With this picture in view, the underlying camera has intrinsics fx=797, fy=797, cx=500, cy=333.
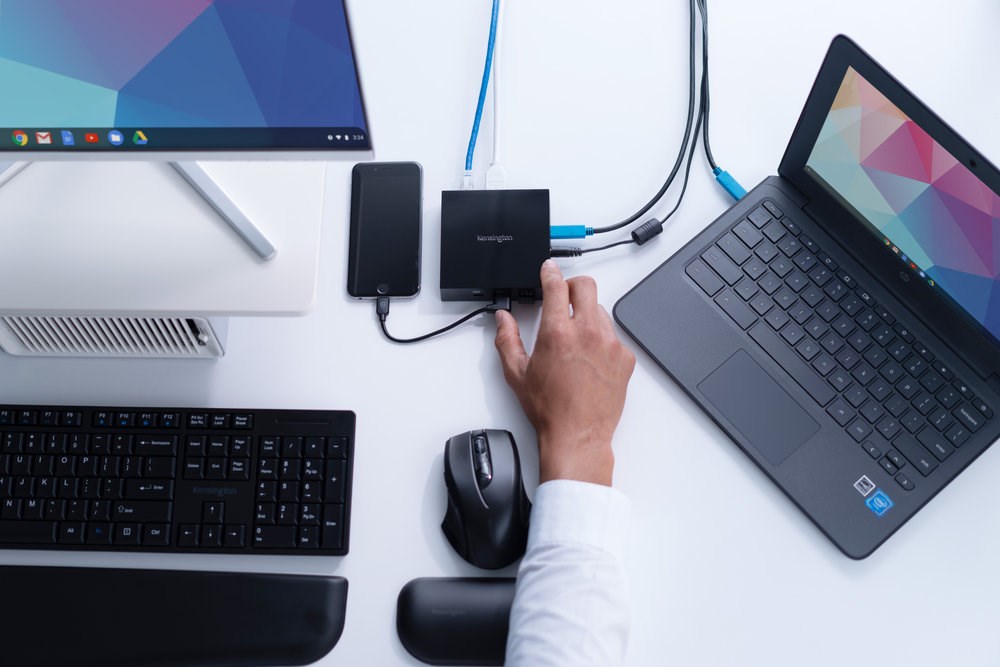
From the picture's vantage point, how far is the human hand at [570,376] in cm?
76

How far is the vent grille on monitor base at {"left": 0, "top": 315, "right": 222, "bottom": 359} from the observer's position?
78cm

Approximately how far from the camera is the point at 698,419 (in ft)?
2.66

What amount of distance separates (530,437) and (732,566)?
229 mm

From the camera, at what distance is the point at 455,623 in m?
0.73

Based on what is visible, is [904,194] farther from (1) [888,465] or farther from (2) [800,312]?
(1) [888,465]

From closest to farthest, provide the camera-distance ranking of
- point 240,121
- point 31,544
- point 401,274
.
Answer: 1. point 240,121
2. point 31,544
3. point 401,274

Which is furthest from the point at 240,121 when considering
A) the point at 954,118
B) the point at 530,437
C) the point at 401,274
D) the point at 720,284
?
the point at 954,118

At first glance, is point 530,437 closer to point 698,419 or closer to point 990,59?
point 698,419

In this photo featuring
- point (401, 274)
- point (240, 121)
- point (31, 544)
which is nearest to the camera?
point (240, 121)

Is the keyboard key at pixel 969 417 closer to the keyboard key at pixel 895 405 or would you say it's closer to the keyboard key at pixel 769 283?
the keyboard key at pixel 895 405

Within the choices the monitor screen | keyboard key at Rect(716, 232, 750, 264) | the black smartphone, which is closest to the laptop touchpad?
keyboard key at Rect(716, 232, 750, 264)

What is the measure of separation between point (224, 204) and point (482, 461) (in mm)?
330

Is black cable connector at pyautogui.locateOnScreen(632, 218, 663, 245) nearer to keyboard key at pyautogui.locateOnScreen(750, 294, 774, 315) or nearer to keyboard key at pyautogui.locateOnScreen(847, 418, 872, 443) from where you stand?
keyboard key at pyautogui.locateOnScreen(750, 294, 774, 315)

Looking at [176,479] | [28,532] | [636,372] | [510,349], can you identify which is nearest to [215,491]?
[176,479]
